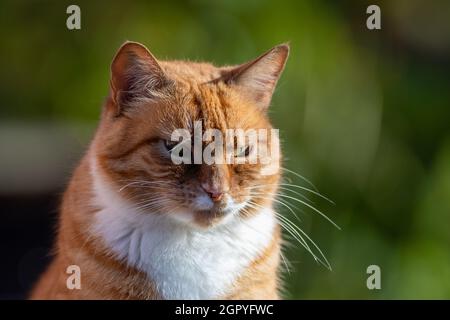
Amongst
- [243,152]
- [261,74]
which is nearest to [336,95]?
[261,74]

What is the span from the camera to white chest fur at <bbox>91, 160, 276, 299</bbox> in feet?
4.64

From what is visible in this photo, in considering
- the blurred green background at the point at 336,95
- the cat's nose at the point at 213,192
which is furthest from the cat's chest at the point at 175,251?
the blurred green background at the point at 336,95

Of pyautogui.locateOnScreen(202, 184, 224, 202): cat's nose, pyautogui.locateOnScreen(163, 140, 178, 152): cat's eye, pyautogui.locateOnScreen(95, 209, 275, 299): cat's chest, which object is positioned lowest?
pyautogui.locateOnScreen(95, 209, 275, 299): cat's chest

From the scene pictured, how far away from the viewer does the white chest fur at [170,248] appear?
1.42m

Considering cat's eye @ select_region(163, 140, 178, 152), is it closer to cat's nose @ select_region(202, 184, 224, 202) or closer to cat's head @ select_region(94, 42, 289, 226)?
cat's head @ select_region(94, 42, 289, 226)

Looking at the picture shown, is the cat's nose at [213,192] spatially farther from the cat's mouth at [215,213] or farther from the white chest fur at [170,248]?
the white chest fur at [170,248]

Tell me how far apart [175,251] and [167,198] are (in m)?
0.13

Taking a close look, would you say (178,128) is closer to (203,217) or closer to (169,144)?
(169,144)

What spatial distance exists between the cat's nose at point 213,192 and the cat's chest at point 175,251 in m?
0.13

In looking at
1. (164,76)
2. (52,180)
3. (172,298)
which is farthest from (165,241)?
(52,180)

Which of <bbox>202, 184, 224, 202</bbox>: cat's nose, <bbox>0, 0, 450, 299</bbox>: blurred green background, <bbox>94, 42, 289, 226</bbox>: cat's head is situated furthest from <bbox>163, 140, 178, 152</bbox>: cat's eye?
<bbox>0, 0, 450, 299</bbox>: blurred green background

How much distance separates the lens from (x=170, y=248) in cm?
142
